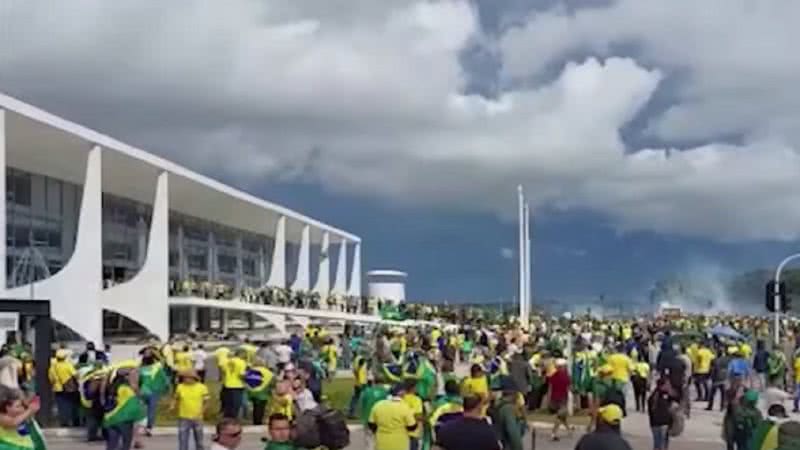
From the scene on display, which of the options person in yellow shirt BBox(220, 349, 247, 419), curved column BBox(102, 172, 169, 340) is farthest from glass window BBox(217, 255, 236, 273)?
person in yellow shirt BBox(220, 349, 247, 419)

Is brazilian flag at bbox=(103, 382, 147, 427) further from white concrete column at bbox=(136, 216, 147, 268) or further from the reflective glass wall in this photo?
white concrete column at bbox=(136, 216, 147, 268)

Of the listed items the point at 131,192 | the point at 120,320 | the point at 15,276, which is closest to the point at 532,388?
the point at 15,276

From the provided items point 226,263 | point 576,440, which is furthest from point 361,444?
point 226,263

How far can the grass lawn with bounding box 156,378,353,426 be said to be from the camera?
74.3 feet

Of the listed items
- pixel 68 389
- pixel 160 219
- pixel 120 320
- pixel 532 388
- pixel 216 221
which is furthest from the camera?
pixel 216 221

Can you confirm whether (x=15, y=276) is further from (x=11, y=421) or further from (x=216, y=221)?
(x=11, y=421)

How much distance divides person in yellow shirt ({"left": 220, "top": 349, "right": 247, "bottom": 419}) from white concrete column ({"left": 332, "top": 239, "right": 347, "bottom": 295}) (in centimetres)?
8326

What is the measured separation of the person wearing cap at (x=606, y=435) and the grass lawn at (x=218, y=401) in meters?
10.5

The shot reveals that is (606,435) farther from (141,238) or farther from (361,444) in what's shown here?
(141,238)

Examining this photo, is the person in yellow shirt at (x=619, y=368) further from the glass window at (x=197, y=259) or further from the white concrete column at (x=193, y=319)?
the glass window at (x=197, y=259)

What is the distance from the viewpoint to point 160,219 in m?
57.3

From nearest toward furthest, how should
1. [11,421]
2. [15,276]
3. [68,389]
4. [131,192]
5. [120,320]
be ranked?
[11,421] → [68,389] → [15,276] → [120,320] → [131,192]

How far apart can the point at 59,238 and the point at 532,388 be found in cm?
4031

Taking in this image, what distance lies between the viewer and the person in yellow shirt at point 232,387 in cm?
2073
